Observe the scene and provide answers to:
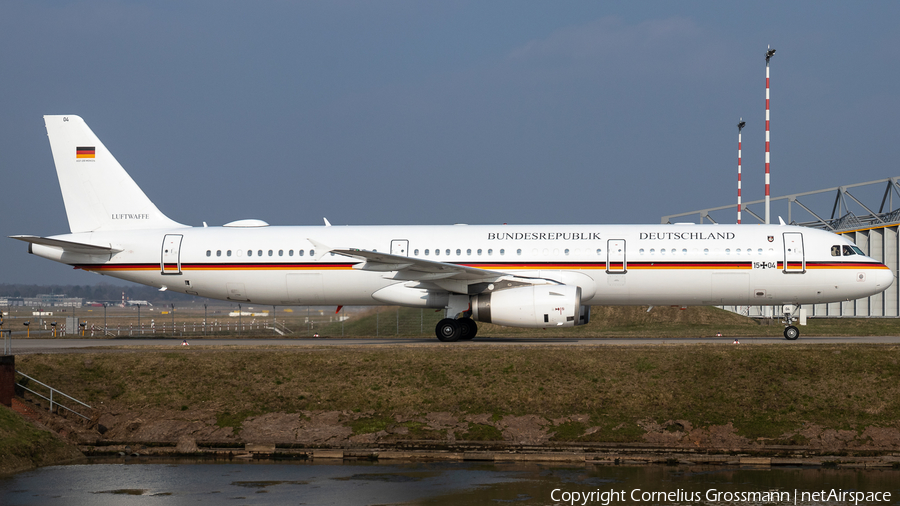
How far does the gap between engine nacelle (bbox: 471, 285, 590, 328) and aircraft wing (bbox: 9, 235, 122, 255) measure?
44.0 ft

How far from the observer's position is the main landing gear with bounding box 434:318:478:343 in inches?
1030

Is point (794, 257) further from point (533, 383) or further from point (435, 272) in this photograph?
point (435, 272)

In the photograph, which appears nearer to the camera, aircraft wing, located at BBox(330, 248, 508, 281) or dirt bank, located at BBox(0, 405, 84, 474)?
dirt bank, located at BBox(0, 405, 84, 474)

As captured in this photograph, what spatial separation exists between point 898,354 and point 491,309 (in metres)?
11.1

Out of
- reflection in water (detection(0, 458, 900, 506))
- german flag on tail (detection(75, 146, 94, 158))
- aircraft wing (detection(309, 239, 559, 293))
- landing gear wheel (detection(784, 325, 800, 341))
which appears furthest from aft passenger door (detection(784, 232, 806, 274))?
german flag on tail (detection(75, 146, 94, 158))

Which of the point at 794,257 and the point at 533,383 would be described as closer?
the point at 533,383

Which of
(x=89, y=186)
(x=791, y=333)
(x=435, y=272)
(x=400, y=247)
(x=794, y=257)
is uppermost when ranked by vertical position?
(x=89, y=186)

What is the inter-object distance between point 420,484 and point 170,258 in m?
16.4

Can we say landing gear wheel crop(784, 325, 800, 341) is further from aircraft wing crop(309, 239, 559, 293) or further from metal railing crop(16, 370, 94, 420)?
metal railing crop(16, 370, 94, 420)

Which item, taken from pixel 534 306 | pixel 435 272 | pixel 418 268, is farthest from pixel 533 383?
pixel 418 268

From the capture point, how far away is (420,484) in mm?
14922

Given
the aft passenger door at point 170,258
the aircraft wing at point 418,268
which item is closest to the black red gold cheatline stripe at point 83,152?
the aft passenger door at point 170,258

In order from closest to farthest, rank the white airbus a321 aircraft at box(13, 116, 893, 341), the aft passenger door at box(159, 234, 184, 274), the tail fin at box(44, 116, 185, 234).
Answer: the white airbus a321 aircraft at box(13, 116, 893, 341) → the aft passenger door at box(159, 234, 184, 274) → the tail fin at box(44, 116, 185, 234)

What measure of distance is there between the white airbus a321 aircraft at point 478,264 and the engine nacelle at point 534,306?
0.04 metres
